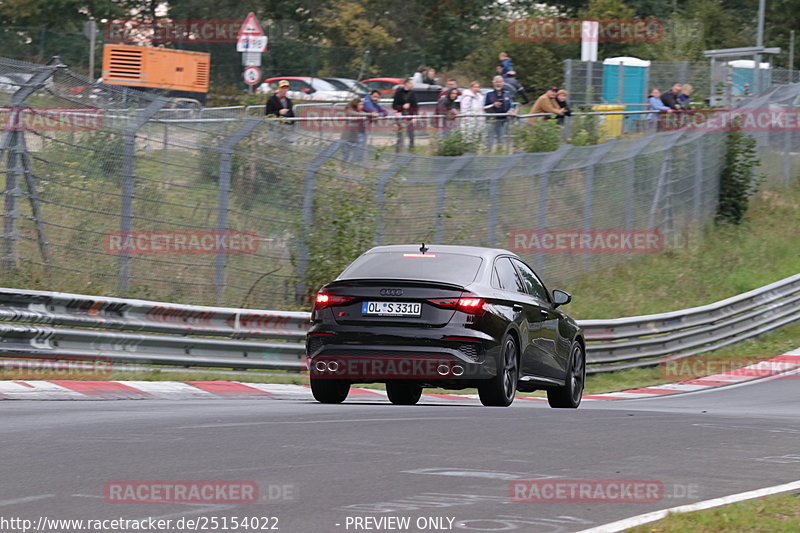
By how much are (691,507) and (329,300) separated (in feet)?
17.6

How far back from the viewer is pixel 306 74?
2189 inches

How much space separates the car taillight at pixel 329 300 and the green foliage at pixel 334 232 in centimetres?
648

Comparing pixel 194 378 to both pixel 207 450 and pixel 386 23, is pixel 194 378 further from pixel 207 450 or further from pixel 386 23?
pixel 386 23

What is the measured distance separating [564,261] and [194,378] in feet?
37.2

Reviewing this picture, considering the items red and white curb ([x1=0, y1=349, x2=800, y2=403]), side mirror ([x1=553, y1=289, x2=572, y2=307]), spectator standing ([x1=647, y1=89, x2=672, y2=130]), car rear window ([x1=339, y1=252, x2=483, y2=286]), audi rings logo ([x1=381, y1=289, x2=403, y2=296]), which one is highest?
spectator standing ([x1=647, y1=89, x2=672, y2=130])

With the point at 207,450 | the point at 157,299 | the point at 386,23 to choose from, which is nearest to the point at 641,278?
the point at 157,299

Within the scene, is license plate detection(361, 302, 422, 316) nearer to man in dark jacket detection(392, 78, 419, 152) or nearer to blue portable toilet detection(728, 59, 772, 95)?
man in dark jacket detection(392, 78, 419, 152)

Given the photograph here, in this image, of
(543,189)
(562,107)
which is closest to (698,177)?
(562,107)

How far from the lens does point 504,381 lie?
12.3 meters

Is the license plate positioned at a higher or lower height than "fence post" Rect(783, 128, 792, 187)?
higher

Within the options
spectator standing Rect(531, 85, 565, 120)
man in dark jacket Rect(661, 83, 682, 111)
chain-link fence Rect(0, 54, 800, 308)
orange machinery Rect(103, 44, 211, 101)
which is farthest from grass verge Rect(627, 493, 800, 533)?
orange machinery Rect(103, 44, 211, 101)

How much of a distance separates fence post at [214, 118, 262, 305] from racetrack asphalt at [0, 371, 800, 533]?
4.82m

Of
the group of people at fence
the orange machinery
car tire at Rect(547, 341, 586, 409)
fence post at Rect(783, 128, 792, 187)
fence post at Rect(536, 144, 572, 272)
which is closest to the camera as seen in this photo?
car tire at Rect(547, 341, 586, 409)

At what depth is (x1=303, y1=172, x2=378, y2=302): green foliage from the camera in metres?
18.8
